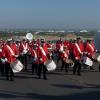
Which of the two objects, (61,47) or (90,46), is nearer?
(90,46)

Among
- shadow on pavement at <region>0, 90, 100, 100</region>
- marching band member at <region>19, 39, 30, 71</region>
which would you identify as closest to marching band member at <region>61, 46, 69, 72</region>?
marching band member at <region>19, 39, 30, 71</region>

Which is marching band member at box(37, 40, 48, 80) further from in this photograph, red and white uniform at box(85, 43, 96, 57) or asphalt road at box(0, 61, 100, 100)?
red and white uniform at box(85, 43, 96, 57)

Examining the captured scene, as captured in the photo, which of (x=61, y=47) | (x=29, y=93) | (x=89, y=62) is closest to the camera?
(x=29, y=93)

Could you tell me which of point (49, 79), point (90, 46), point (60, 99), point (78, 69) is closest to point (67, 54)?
point (90, 46)

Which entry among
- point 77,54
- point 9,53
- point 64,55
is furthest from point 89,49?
point 9,53

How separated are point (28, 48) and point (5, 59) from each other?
326 inches

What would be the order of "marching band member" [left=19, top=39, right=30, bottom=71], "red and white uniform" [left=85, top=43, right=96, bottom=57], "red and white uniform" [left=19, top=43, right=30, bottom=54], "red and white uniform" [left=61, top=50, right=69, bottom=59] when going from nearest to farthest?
"red and white uniform" [left=85, top=43, right=96, bottom=57] < "red and white uniform" [left=61, top=50, right=69, bottom=59] < "marching band member" [left=19, top=39, right=30, bottom=71] < "red and white uniform" [left=19, top=43, right=30, bottom=54]

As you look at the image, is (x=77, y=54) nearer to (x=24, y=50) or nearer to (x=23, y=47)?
(x=24, y=50)

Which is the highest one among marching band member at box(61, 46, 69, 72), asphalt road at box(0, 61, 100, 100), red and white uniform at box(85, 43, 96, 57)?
red and white uniform at box(85, 43, 96, 57)

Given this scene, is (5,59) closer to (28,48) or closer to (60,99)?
(60,99)

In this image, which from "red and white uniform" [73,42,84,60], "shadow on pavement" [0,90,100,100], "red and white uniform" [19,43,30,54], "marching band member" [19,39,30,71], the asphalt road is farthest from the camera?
"red and white uniform" [19,43,30,54]

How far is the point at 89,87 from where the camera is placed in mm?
16328

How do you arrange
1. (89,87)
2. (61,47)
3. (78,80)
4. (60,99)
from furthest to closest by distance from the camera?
(61,47) < (78,80) < (89,87) < (60,99)

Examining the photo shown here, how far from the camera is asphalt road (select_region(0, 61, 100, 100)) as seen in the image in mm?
14242
